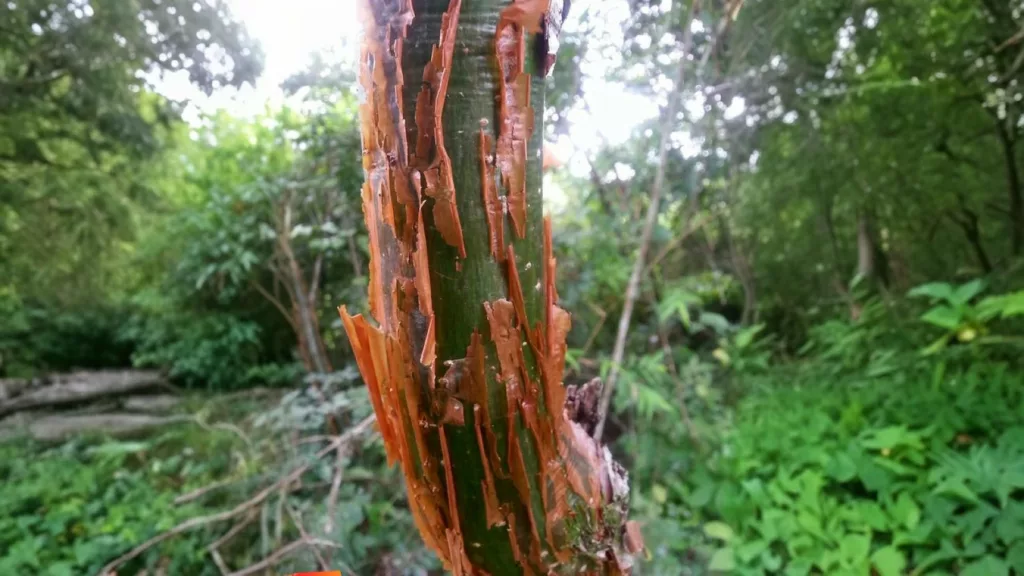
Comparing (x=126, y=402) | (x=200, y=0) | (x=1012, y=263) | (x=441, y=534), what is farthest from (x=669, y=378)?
(x=126, y=402)

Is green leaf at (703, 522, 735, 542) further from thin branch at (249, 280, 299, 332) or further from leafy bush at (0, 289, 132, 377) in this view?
leafy bush at (0, 289, 132, 377)

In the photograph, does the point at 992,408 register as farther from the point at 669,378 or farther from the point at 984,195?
the point at 984,195

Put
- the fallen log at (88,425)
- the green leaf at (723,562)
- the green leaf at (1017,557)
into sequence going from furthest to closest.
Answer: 1. the fallen log at (88,425)
2. the green leaf at (723,562)
3. the green leaf at (1017,557)

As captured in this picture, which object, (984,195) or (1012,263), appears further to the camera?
(984,195)

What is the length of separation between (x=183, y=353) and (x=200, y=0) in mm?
2324

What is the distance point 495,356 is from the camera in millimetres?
351

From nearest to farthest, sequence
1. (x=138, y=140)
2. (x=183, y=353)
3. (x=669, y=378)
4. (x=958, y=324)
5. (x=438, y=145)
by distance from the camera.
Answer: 1. (x=438, y=145)
2. (x=958, y=324)
3. (x=669, y=378)
4. (x=138, y=140)
5. (x=183, y=353)

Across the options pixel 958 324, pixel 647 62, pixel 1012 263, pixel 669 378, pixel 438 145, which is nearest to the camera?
pixel 438 145

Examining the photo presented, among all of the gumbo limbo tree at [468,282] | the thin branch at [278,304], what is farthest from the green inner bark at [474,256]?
the thin branch at [278,304]

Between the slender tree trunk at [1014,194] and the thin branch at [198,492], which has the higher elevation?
the slender tree trunk at [1014,194]

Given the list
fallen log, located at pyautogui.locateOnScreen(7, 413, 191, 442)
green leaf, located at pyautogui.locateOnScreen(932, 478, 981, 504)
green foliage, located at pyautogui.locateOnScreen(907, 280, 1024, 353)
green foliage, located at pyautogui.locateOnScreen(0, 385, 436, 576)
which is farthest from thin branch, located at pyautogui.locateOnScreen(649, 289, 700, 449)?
fallen log, located at pyautogui.locateOnScreen(7, 413, 191, 442)

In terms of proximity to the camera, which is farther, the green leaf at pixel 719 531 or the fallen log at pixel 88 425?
the fallen log at pixel 88 425

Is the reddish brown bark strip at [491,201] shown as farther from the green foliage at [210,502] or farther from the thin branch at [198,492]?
the thin branch at [198,492]

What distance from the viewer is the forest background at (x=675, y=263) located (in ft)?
4.80
